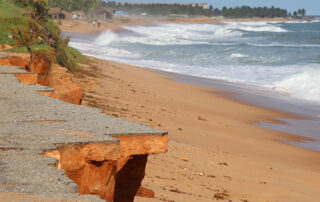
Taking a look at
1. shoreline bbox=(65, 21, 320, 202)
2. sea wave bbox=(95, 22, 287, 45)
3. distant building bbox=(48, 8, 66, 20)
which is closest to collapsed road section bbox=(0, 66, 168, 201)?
shoreline bbox=(65, 21, 320, 202)

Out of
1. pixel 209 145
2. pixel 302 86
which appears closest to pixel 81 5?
pixel 302 86

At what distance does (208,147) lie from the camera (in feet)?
33.3

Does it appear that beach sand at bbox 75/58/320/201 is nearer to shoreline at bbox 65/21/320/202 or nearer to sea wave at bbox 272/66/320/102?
shoreline at bbox 65/21/320/202

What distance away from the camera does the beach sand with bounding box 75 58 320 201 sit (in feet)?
24.3

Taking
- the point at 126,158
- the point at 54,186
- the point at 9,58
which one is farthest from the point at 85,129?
the point at 9,58

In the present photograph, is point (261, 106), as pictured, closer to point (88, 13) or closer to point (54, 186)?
point (54, 186)

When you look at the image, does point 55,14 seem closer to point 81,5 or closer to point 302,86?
point 81,5

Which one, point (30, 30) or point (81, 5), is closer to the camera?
point (30, 30)

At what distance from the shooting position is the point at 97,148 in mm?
4527

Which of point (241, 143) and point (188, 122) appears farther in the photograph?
point (188, 122)

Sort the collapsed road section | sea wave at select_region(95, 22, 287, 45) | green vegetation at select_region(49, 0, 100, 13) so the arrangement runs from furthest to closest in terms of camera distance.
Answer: green vegetation at select_region(49, 0, 100, 13), sea wave at select_region(95, 22, 287, 45), the collapsed road section

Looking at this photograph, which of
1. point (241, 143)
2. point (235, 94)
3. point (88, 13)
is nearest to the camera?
point (241, 143)

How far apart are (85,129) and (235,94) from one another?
588 inches

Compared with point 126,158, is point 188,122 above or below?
below
